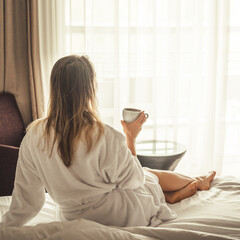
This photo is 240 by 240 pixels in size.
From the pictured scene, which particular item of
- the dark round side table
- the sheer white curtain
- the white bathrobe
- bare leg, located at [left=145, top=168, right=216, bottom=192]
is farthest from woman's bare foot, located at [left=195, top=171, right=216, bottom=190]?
the sheer white curtain

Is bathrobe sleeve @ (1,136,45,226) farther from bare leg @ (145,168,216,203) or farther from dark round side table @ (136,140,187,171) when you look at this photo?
dark round side table @ (136,140,187,171)

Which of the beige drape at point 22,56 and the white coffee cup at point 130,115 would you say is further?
the beige drape at point 22,56

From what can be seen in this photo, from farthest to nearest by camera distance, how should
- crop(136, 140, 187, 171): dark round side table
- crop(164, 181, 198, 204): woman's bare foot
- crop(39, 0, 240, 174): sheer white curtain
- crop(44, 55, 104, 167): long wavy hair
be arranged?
crop(39, 0, 240, 174): sheer white curtain → crop(136, 140, 187, 171): dark round side table → crop(164, 181, 198, 204): woman's bare foot → crop(44, 55, 104, 167): long wavy hair

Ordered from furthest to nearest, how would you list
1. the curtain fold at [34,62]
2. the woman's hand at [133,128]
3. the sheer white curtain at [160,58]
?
1. the sheer white curtain at [160,58]
2. the curtain fold at [34,62]
3. the woman's hand at [133,128]

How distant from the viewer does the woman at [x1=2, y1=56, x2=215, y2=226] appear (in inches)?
58.4

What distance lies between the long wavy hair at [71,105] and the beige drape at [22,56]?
1614mm

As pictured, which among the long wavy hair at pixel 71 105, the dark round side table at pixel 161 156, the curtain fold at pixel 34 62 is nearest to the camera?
the long wavy hair at pixel 71 105

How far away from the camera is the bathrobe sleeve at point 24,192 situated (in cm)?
156

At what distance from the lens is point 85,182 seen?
5.12 ft

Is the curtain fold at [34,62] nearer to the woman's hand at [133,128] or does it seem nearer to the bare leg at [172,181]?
the woman's hand at [133,128]

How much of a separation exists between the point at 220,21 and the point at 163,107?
0.96 meters

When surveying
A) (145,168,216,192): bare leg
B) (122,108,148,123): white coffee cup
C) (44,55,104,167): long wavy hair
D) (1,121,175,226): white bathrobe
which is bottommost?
(145,168,216,192): bare leg

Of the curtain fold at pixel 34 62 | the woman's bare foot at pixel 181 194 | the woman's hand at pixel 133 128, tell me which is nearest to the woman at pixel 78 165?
the woman's bare foot at pixel 181 194

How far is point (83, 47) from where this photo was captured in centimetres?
319
